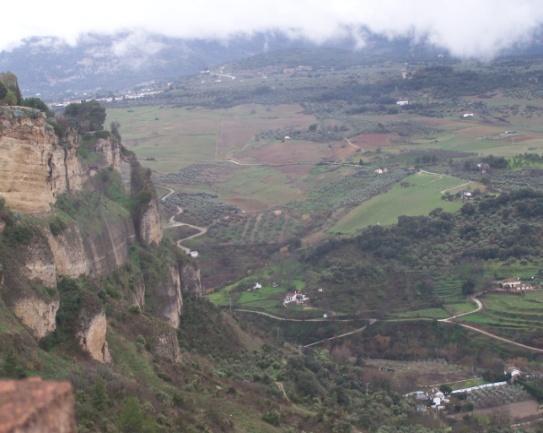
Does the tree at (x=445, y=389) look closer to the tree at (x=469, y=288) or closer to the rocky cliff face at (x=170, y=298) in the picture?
the tree at (x=469, y=288)

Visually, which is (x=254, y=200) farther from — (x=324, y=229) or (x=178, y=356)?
(x=178, y=356)

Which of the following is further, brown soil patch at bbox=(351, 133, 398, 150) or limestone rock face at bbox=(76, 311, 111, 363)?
brown soil patch at bbox=(351, 133, 398, 150)

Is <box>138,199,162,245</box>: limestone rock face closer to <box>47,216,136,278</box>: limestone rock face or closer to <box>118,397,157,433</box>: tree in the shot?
<box>47,216,136,278</box>: limestone rock face

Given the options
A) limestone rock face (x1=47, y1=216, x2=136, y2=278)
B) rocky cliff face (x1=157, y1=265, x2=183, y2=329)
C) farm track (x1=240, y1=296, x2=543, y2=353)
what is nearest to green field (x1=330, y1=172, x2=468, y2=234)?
farm track (x1=240, y1=296, x2=543, y2=353)

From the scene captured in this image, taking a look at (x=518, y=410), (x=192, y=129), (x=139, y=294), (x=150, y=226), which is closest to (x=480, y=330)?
(x=518, y=410)

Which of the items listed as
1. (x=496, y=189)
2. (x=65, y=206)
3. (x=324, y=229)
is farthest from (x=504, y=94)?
(x=65, y=206)

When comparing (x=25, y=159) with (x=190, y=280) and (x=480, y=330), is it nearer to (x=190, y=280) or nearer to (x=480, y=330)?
(x=190, y=280)

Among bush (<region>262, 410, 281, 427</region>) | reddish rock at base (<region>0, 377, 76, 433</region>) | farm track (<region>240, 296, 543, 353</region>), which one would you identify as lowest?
farm track (<region>240, 296, 543, 353</region>)
